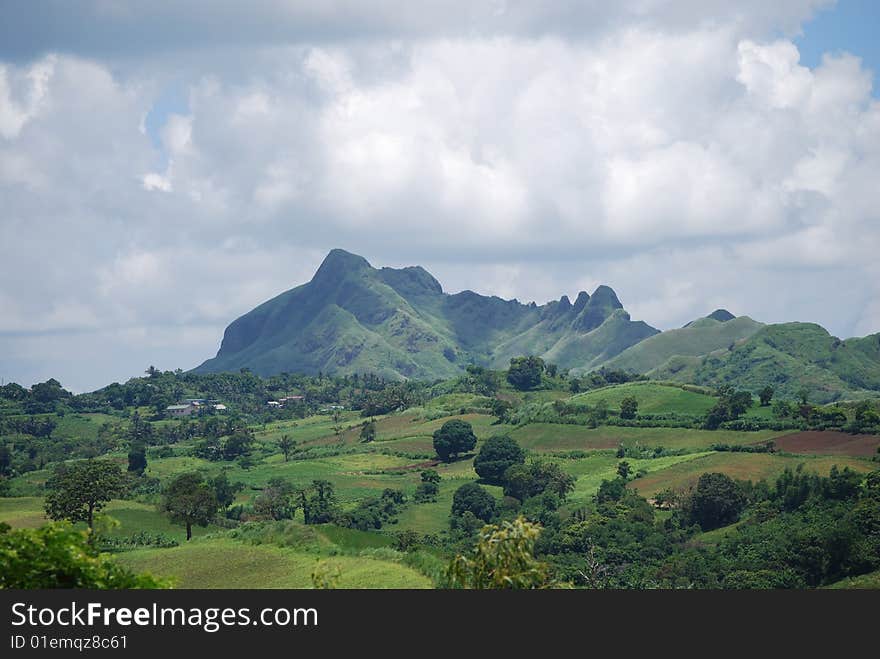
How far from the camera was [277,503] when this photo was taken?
120 metres

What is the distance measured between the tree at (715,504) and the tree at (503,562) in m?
74.6

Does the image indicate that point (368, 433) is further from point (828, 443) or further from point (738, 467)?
point (828, 443)

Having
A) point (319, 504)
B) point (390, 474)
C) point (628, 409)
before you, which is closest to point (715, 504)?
point (319, 504)

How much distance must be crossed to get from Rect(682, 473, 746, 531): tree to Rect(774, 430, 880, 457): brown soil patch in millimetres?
23968

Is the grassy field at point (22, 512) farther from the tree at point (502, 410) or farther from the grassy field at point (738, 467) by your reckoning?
the tree at point (502, 410)

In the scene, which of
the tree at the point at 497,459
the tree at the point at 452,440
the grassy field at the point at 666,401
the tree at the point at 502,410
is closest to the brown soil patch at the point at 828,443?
the grassy field at the point at 666,401

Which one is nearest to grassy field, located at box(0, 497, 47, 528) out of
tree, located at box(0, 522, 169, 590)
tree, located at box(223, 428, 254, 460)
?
tree, located at box(223, 428, 254, 460)

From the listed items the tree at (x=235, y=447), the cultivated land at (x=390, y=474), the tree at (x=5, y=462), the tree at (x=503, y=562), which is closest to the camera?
the tree at (x=503, y=562)

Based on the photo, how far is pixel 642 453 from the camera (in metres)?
152

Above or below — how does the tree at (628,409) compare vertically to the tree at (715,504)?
above

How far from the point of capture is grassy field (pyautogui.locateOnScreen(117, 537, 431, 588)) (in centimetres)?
5816

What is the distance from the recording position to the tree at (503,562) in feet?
130

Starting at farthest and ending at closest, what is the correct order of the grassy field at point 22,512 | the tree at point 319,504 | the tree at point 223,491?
the tree at point 223,491 → the tree at point 319,504 → the grassy field at point 22,512

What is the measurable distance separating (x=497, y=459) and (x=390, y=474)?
17.6 m
